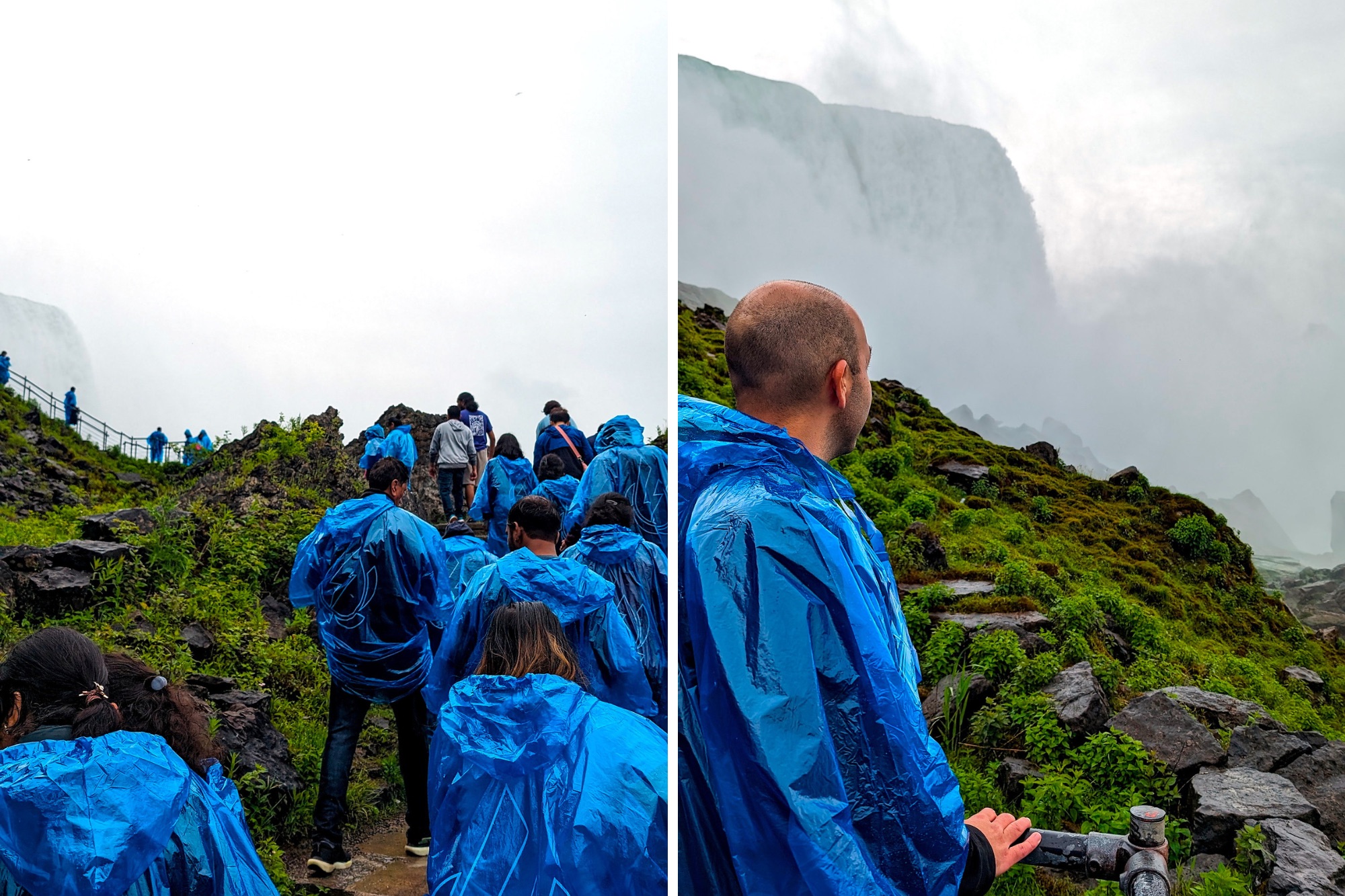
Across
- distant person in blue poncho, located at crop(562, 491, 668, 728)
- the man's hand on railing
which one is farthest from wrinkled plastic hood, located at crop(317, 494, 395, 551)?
the man's hand on railing

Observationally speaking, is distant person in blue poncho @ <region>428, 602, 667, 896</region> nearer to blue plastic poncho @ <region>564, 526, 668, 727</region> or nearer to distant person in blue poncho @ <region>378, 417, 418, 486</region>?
Result: blue plastic poncho @ <region>564, 526, 668, 727</region>

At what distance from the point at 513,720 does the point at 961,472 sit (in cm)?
113

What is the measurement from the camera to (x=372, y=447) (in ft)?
18.6

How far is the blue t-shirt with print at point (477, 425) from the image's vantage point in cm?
595

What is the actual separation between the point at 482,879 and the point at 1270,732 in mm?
1522

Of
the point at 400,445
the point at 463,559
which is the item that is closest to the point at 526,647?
the point at 463,559

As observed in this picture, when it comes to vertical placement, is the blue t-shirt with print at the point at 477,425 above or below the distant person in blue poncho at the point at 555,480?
above

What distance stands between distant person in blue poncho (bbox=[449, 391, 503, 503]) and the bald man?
15.9ft

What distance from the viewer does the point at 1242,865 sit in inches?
62.3

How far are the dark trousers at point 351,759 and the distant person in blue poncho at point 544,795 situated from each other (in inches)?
48.5

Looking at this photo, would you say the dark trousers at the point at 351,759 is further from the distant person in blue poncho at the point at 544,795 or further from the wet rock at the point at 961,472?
the wet rock at the point at 961,472

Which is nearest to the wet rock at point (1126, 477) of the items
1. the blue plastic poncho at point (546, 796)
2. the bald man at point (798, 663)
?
the bald man at point (798, 663)

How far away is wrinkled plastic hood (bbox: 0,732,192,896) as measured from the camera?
1118 mm

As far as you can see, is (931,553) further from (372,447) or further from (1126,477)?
(372,447)
